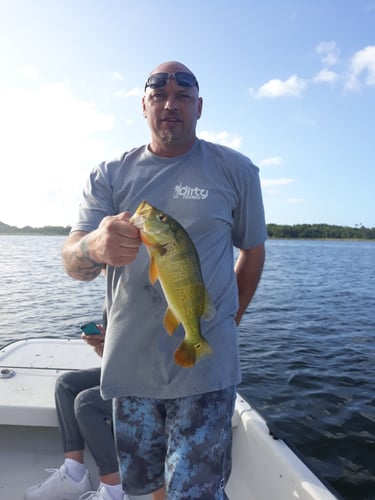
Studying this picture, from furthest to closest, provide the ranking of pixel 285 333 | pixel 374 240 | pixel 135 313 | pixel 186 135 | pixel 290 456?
pixel 374 240 → pixel 285 333 → pixel 290 456 → pixel 186 135 → pixel 135 313

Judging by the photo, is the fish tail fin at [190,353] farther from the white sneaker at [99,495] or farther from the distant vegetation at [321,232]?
the distant vegetation at [321,232]

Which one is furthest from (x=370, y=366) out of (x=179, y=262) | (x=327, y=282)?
(x=327, y=282)

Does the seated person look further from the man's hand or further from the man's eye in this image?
the man's eye

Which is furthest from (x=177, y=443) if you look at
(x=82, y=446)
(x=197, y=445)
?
(x=82, y=446)

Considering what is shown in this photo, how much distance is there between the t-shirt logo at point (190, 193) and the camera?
2.59 metres

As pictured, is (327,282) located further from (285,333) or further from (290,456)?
(290,456)

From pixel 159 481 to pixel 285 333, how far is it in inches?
468

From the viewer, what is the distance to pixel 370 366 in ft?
34.6

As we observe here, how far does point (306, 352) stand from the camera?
11.8 metres

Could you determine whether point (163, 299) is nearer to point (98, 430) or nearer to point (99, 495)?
point (98, 430)

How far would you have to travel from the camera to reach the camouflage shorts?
233 centimetres

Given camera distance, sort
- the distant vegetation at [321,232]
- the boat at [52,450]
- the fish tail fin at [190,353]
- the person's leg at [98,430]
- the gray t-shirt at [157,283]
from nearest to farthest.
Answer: the fish tail fin at [190,353], the gray t-shirt at [157,283], the boat at [52,450], the person's leg at [98,430], the distant vegetation at [321,232]

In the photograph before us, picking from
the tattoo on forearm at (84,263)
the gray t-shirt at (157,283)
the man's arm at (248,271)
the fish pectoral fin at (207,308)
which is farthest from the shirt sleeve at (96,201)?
the man's arm at (248,271)

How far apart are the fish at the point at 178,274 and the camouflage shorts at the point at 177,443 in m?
0.38
